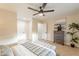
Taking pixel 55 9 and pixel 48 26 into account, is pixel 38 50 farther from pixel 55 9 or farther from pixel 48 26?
pixel 55 9

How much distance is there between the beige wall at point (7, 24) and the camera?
1412 millimetres

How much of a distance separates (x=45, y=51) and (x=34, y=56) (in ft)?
0.66

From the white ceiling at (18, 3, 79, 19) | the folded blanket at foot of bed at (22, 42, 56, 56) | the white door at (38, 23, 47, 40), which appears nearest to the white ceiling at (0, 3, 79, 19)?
the white ceiling at (18, 3, 79, 19)

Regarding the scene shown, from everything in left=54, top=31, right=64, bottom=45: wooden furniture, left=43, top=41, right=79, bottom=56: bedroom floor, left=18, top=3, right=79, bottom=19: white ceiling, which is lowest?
left=43, top=41, right=79, bottom=56: bedroom floor

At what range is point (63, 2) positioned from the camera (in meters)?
1.39

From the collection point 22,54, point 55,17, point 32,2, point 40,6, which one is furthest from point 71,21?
point 22,54

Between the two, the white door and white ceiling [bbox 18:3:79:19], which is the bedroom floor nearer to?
the white door

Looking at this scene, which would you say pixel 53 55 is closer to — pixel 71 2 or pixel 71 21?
pixel 71 21

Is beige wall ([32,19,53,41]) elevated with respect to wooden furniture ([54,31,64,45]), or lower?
elevated

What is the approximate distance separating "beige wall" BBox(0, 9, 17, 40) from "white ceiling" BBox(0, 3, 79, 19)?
9 centimetres

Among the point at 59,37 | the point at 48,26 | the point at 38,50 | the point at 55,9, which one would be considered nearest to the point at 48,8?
the point at 55,9

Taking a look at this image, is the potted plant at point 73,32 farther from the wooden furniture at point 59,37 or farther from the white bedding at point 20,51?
the white bedding at point 20,51

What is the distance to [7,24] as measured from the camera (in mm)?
1458

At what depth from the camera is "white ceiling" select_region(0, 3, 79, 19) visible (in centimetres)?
140
